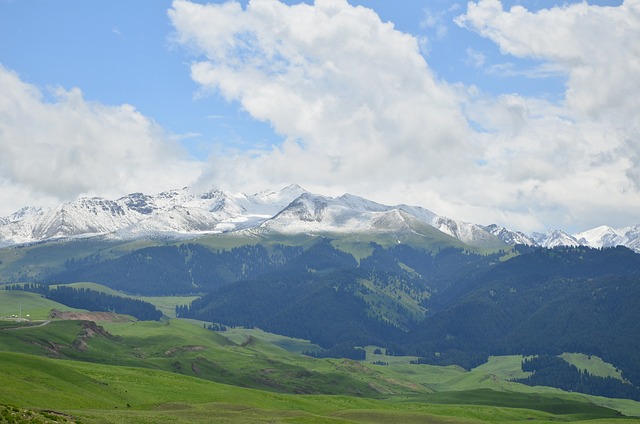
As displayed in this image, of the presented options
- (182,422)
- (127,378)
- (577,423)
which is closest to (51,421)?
(182,422)

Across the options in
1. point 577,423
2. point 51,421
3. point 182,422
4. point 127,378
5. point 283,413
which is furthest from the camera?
point 577,423

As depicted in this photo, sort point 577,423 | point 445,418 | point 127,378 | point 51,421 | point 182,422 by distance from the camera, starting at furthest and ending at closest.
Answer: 1. point 577,423
2. point 127,378
3. point 445,418
4. point 182,422
5. point 51,421

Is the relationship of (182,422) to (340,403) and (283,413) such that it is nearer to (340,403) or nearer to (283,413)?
(283,413)

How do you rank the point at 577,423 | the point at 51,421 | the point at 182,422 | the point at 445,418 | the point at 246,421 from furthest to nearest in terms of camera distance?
the point at 577,423, the point at 445,418, the point at 246,421, the point at 182,422, the point at 51,421

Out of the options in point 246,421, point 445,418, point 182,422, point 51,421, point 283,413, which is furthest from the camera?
point 445,418

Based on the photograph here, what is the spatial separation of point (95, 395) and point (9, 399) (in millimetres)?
31842

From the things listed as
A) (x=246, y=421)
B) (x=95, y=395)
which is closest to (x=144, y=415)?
(x=246, y=421)

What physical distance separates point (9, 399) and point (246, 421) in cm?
3051

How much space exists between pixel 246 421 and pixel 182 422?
11.3m

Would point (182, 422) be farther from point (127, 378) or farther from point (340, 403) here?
point (340, 403)

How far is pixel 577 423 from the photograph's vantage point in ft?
614

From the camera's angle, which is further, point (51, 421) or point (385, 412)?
point (385, 412)

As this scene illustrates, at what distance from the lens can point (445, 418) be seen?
154375 millimetres

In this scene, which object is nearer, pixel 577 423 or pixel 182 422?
pixel 182 422
